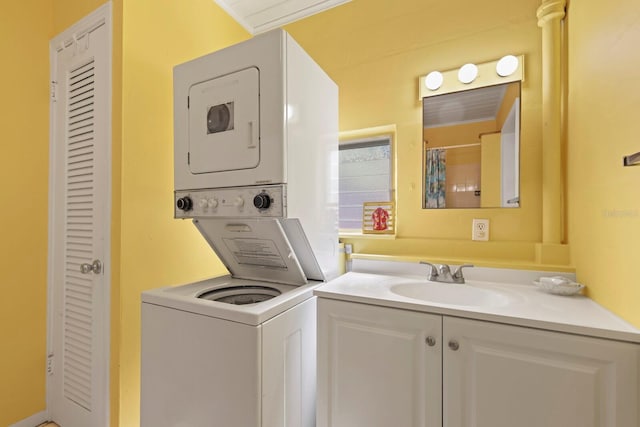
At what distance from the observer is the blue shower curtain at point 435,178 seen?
6.42 feet

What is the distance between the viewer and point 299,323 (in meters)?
1.45

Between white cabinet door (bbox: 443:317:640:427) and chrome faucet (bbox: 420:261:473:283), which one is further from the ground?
chrome faucet (bbox: 420:261:473:283)

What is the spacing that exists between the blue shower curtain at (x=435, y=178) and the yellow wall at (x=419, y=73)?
0.19ft

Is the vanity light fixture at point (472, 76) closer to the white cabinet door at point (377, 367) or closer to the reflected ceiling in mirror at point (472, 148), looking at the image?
the reflected ceiling in mirror at point (472, 148)

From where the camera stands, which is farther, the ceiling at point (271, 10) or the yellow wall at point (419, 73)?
the ceiling at point (271, 10)

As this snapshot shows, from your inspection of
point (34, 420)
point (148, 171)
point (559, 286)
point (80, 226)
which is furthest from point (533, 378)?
point (34, 420)

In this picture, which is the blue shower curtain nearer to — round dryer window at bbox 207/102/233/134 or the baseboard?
round dryer window at bbox 207/102/233/134

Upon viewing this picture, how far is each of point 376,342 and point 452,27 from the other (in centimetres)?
212

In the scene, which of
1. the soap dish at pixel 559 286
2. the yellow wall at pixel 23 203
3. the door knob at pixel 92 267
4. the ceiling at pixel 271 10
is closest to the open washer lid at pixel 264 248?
the door knob at pixel 92 267

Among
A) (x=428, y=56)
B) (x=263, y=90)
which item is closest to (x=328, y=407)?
(x=263, y=90)

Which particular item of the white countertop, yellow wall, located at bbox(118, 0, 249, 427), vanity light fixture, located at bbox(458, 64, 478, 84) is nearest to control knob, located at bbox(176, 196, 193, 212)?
yellow wall, located at bbox(118, 0, 249, 427)

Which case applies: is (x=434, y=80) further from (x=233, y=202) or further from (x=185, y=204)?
(x=185, y=204)

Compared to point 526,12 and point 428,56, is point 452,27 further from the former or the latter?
point 526,12

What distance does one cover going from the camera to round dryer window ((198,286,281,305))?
1690 mm
